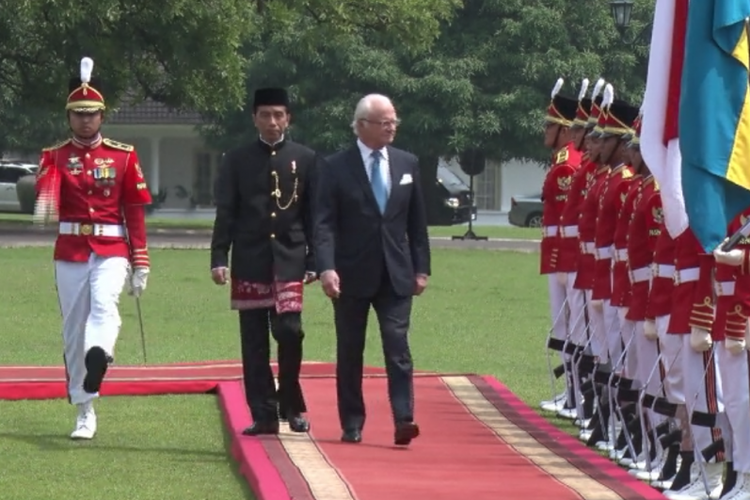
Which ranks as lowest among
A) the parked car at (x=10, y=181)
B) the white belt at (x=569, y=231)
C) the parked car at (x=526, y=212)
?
the parked car at (x=526, y=212)

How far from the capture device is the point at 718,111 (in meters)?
8.88

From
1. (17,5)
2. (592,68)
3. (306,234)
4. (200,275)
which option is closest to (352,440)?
(306,234)

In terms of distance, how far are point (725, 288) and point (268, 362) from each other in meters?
3.58

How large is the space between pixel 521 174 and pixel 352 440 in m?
53.3

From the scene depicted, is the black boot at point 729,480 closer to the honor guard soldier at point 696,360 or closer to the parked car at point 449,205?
Answer: the honor guard soldier at point 696,360

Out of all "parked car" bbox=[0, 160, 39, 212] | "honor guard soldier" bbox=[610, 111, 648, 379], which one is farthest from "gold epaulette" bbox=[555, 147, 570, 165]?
"parked car" bbox=[0, 160, 39, 212]

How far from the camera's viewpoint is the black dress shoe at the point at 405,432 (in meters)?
10.6

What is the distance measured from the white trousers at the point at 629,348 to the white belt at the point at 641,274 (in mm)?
496

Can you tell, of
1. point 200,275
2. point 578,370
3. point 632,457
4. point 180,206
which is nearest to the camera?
point 632,457

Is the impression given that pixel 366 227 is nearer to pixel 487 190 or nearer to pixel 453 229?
pixel 453 229

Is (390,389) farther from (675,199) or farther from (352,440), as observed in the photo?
(675,199)

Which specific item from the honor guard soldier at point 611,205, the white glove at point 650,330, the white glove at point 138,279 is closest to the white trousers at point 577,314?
the honor guard soldier at point 611,205

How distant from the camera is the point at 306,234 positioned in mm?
11430

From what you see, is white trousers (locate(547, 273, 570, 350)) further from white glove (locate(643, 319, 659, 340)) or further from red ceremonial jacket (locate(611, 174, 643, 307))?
white glove (locate(643, 319, 659, 340))
